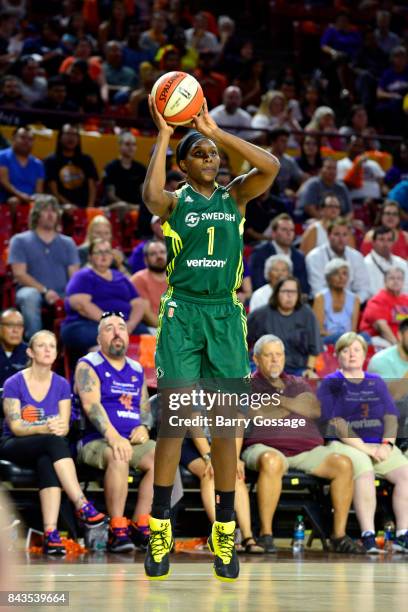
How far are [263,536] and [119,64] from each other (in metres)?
9.37

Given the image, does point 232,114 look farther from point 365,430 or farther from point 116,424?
point 116,424

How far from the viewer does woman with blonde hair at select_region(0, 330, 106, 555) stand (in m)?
7.80

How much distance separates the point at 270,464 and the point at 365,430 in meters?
0.92

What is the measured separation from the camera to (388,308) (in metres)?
11.0

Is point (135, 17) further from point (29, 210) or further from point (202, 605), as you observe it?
point (202, 605)

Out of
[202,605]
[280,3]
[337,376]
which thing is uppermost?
[280,3]

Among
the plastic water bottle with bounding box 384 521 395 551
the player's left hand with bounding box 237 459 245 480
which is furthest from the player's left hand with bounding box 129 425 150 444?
the plastic water bottle with bounding box 384 521 395 551

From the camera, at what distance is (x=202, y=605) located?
4.76m

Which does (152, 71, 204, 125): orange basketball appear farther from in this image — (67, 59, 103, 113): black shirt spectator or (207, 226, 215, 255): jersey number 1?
(67, 59, 103, 113): black shirt spectator

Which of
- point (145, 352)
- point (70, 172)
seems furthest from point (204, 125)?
point (70, 172)

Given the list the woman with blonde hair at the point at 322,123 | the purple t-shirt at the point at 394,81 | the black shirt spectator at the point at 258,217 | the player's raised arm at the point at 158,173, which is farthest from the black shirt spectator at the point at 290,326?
the purple t-shirt at the point at 394,81

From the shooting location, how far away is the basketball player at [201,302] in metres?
5.55

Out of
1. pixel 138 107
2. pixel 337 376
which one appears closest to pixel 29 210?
pixel 138 107

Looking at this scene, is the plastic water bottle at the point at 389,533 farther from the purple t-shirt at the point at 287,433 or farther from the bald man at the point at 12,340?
the bald man at the point at 12,340
